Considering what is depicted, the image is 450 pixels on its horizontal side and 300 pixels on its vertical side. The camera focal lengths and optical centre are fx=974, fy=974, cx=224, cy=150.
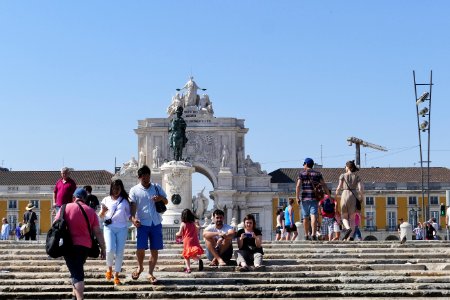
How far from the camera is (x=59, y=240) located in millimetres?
11500

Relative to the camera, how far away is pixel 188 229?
15555mm

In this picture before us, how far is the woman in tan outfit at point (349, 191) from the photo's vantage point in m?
18.9

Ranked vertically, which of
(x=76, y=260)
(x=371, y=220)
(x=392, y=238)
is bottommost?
(x=76, y=260)

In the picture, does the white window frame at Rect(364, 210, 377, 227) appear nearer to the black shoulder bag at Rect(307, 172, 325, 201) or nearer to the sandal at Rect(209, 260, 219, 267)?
the black shoulder bag at Rect(307, 172, 325, 201)

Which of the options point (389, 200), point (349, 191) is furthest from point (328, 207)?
point (389, 200)

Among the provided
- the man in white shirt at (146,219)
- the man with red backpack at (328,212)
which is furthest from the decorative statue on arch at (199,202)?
the man in white shirt at (146,219)

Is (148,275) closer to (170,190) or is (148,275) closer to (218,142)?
(170,190)

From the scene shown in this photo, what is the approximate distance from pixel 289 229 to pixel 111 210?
9.98 m

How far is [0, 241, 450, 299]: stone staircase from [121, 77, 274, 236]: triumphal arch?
2686 inches

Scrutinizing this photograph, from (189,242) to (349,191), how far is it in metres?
4.88

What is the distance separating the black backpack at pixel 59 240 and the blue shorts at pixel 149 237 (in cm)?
237

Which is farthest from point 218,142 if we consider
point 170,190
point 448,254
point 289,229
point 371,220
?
point 448,254

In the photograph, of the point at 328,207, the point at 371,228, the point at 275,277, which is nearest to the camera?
the point at 275,277

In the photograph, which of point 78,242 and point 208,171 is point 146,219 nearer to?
point 78,242
